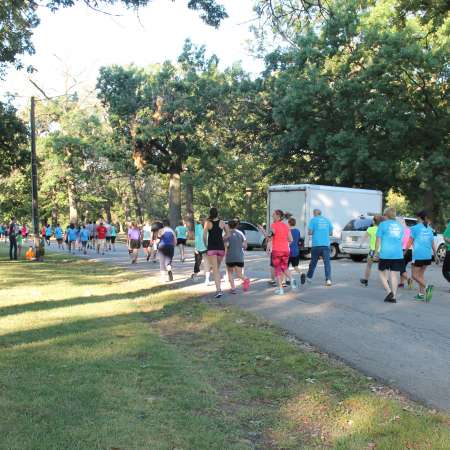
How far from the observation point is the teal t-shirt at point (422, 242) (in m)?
12.2

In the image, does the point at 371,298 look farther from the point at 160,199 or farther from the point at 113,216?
the point at 113,216

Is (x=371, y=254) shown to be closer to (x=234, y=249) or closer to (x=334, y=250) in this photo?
(x=234, y=249)

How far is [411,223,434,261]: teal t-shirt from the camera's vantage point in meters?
12.2

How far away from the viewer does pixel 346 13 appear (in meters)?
29.3

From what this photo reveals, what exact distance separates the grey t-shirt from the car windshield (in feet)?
34.4

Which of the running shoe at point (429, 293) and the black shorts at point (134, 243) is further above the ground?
the black shorts at point (134, 243)

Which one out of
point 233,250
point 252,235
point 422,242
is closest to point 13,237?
point 252,235

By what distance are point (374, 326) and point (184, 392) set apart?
4.17 metres

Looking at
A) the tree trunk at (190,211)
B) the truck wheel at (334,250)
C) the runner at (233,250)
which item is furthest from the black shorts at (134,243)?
the tree trunk at (190,211)

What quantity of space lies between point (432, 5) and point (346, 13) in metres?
12.1

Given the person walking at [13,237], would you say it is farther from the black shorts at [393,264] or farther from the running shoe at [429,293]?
the running shoe at [429,293]

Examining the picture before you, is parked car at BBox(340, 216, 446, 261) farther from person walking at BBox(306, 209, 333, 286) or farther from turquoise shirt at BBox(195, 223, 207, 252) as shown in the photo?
person walking at BBox(306, 209, 333, 286)

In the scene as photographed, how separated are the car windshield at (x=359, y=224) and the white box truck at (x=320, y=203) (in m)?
1.12

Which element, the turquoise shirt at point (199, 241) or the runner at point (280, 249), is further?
the turquoise shirt at point (199, 241)
